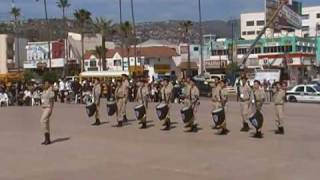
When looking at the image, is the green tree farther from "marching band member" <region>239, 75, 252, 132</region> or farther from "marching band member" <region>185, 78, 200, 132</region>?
"marching band member" <region>239, 75, 252, 132</region>

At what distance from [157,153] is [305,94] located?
81.3 feet

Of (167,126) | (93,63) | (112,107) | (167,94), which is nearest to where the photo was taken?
(167,94)

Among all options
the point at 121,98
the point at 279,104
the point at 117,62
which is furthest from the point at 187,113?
the point at 117,62

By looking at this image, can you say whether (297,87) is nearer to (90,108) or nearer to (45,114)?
(90,108)

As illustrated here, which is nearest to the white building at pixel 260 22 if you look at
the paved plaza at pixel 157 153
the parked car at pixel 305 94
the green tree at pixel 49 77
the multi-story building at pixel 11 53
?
the multi-story building at pixel 11 53

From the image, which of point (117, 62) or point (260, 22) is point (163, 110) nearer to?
point (117, 62)

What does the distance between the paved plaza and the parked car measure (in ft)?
51.5

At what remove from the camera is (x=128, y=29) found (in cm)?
10388

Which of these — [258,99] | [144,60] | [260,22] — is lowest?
[258,99]

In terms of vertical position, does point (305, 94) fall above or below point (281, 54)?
below

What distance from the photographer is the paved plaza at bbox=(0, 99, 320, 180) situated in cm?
1194

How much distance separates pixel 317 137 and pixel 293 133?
108cm

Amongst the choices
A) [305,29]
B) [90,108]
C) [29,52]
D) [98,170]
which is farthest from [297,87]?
[305,29]

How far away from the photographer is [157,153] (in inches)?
575
